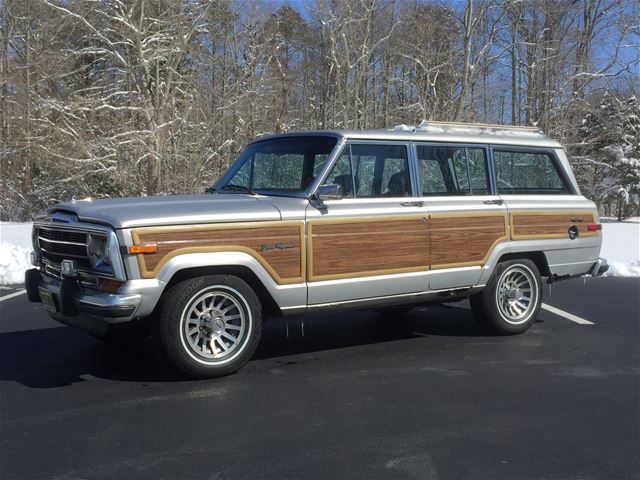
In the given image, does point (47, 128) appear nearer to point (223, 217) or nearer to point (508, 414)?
point (223, 217)

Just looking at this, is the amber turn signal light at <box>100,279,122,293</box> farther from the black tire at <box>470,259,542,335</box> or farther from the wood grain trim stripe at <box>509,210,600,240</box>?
the wood grain trim stripe at <box>509,210,600,240</box>

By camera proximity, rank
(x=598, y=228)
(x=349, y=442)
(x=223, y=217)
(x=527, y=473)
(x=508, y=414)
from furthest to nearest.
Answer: (x=598, y=228)
(x=223, y=217)
(x=508, y=414)
(x=349, y=442)
(x=527, y=473)

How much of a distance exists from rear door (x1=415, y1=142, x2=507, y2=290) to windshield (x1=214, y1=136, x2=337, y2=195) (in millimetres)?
1019

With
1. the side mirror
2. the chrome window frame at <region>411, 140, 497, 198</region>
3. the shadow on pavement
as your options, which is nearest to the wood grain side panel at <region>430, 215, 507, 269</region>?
the chrome window frame at <region>411, 140, 497, 198</region>

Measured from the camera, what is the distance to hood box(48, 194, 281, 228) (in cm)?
487

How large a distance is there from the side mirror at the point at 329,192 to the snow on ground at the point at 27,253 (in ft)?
22.6

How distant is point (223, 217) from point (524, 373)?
2.75 m

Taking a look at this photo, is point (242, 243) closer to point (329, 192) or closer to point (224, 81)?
point (329, 192)

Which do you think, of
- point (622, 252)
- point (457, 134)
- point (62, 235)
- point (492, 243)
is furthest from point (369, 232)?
point (622, 252)

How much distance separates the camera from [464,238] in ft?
21.1

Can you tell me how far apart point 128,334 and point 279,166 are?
208 cm

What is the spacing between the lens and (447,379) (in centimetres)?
532

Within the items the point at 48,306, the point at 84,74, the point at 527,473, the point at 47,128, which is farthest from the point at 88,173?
the point at 527,473

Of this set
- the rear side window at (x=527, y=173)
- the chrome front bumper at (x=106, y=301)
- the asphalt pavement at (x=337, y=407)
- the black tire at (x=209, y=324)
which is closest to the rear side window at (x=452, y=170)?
the rear side window at (x=527, y=173)
